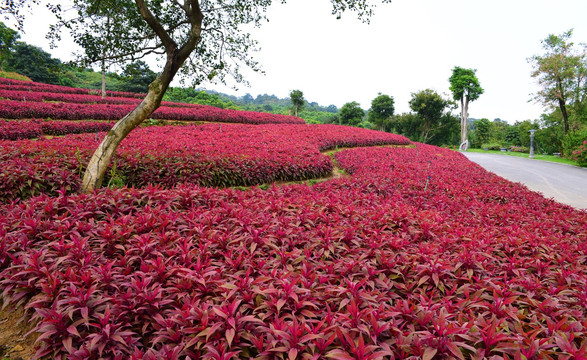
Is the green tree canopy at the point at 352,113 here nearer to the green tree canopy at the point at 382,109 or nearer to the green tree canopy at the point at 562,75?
the green tree canopy at the point at 382,109

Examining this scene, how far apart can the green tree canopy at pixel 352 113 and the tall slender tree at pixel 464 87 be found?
35.8 feet

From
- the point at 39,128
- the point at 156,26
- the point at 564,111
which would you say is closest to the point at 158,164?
the point at 156,26

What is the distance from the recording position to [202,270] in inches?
72.4

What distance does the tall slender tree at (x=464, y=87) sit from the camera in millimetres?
32250

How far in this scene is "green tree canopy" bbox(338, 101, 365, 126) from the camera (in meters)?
37.7

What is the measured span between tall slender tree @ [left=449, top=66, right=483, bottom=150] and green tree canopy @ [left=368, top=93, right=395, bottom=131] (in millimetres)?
7042

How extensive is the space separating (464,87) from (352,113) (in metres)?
12.9

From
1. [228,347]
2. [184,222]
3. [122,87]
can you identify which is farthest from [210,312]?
[122,87]

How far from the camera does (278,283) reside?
5.74ft

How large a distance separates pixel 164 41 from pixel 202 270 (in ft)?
13.4

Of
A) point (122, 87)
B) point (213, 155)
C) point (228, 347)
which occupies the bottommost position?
point (228, 347)

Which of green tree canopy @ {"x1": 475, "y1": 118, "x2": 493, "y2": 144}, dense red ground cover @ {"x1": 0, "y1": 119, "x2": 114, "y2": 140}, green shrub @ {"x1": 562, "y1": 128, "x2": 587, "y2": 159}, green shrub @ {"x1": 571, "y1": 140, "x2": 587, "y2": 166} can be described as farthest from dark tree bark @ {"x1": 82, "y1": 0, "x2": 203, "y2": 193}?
green tree canopy @ {"x1": 475, "y1": 118, "x2": 493, "y2": 144}

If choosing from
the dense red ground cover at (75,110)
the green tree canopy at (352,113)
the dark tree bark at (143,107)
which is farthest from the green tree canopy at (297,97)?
the dark tree bark at (143,107)

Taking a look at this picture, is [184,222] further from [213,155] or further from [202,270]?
[213,155]
